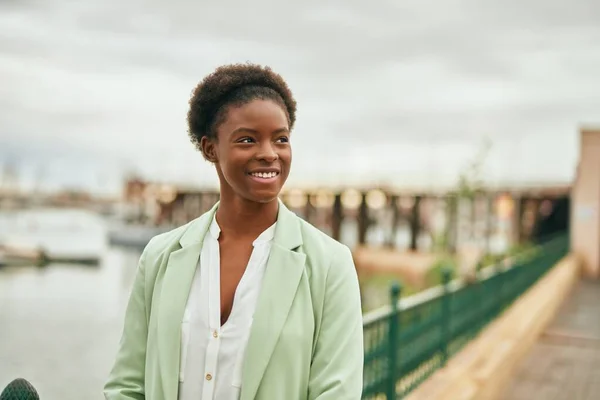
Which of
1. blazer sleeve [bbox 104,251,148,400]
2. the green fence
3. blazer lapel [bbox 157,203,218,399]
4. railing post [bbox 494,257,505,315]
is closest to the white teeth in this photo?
blazer lapel [bbox 157,203,218,399]

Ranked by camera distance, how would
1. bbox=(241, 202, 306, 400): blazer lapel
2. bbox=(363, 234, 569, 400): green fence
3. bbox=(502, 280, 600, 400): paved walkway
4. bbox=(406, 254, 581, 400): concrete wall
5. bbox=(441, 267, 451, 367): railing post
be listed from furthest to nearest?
1. bbox=(502, 280, 600, 400): paved walkway
2. bbox=(441, 267, 451, 367): railing post
3. bbox=(406, 254, 581, 400): concrete wall
4. bbox=(363, 234, 569, 400): green fence
5. bbox=(241, 202, 306, 400): blazer lapel

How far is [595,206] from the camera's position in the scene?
68.6 ft

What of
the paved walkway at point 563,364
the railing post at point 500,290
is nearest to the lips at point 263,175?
the paved walkway at point 563,364

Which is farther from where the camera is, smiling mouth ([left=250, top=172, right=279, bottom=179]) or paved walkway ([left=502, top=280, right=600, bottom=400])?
paved walkway ([left=502, top=280, right=600, bottom=400])

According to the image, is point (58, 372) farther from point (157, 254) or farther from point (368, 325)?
point (157, 254)

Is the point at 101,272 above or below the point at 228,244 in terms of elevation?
below

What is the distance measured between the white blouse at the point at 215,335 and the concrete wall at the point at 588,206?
20455mm

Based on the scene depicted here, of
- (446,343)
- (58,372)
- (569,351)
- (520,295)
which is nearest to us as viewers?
(446,343)

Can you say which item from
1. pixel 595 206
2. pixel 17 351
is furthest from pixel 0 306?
pixel 595 206

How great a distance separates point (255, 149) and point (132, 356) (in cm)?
66

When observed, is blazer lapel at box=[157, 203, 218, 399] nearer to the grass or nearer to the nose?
the nose

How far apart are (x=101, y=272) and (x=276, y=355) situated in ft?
162

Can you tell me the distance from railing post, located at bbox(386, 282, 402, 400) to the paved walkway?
217cm

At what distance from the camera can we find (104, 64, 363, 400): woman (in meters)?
1.67
